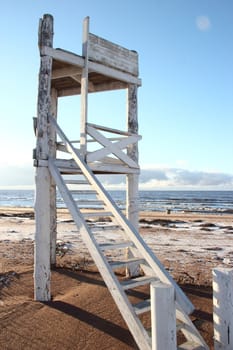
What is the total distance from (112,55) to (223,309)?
652 centimetres

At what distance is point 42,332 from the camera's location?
5684mm

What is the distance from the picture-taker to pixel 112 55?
8734mm

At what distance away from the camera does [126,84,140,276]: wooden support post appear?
354 inches

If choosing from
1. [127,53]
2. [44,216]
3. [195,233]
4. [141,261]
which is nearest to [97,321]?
[141,261]

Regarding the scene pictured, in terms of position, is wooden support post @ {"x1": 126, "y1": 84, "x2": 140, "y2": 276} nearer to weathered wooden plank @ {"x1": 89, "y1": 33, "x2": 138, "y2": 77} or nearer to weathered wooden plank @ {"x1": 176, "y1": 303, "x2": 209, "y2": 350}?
weathered wooden plank @ {"x1": 89, "y1": 33, "x2": 138, "y2": 77}

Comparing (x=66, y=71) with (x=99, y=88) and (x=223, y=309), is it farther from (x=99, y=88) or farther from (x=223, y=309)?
(x=223, y=309)

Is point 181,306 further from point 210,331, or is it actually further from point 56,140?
point 56,140

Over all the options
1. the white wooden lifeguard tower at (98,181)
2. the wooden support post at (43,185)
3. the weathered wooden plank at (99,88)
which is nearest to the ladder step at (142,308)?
the white wooden lifeguard tower at (98,181)

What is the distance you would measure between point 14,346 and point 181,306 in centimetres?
269

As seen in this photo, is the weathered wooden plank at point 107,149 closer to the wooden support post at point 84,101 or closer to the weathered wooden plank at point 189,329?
the wooden support post at point 84,101

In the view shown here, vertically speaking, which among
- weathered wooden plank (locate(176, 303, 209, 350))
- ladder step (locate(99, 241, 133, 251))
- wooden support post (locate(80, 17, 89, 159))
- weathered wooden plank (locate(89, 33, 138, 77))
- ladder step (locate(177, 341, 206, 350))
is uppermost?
weathered wooden plank (locate(89, 33, 138, 77))

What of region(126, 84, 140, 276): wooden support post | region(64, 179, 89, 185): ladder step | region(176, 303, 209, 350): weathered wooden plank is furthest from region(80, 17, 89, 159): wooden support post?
region(176, 303, 209, 350): weathered wooden plank

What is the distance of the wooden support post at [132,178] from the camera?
8.99 m

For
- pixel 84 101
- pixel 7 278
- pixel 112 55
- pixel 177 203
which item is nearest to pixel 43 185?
pixel 84 101
